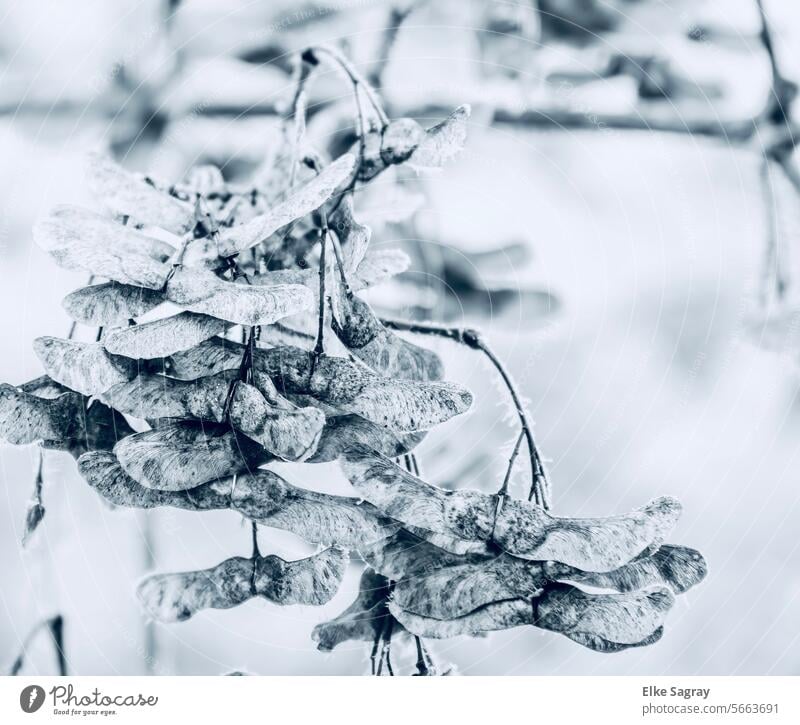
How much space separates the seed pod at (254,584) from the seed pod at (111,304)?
4.2 inches

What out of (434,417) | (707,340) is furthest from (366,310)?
(707,340)

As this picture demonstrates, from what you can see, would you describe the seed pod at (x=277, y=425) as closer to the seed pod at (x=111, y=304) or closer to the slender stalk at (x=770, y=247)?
the seed pod at (x=111, y=304)

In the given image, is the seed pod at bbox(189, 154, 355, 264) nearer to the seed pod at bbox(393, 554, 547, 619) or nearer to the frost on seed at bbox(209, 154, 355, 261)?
the frost on seed at bbox(209, 154, 355, 261)

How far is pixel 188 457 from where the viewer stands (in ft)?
0.96

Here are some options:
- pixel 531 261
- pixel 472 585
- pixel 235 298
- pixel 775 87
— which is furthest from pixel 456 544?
pixel 775 87

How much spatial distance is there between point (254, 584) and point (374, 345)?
0.34ft

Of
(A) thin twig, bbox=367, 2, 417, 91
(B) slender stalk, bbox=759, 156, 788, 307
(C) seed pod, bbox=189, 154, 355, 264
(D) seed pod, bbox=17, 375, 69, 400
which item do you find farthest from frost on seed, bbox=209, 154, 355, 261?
(B) slender stalk, bbox=759, 156, 788, 307

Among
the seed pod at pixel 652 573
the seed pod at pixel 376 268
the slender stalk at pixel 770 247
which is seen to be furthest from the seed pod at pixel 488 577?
the slender stalk at pixel 770 247

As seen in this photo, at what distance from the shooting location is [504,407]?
18.5 inches

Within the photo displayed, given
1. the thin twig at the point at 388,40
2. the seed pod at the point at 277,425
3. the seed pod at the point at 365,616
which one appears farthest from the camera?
the thin twig at the point at 388,40

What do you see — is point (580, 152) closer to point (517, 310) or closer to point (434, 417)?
point (517, 310)

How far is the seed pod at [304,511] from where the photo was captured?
11.4 inches

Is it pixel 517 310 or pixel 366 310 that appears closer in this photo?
pixel 366 310

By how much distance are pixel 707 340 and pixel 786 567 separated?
0.50 ft
